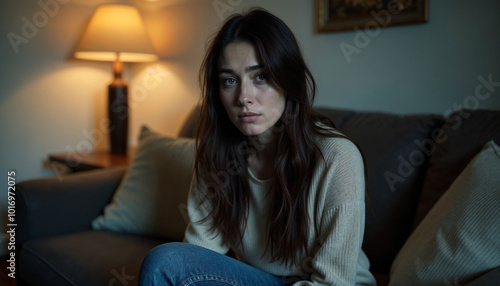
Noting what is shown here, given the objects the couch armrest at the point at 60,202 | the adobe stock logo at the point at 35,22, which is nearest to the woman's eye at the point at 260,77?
the couch armrest at the point at 60,202

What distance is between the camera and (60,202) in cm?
166

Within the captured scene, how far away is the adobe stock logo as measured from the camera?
2.30m

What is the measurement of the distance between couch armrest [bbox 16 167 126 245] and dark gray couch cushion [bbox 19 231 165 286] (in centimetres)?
6

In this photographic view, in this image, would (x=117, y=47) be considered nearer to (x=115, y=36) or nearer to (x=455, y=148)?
(x=115, y=36)

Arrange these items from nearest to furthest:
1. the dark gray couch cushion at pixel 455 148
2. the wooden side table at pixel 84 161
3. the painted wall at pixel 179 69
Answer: the dark gray couch cushion at pixel 455 148
the painted wall at pixel 179 69
the wooden side table at pixel 84 161

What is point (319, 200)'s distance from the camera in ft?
3.27

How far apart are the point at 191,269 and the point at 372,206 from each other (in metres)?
0.63

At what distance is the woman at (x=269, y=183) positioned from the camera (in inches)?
38.0

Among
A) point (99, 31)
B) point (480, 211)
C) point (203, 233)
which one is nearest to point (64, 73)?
point (99, 31)

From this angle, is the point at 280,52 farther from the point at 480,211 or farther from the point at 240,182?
the point at 480,211

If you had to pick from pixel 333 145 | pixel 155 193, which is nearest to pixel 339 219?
pixel 333 145

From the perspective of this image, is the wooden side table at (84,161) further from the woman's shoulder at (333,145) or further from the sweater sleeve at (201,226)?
the woman's shoulder at (333,145)

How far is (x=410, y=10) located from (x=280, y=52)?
0.81m

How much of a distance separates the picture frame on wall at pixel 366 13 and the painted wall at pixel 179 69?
0.11ft
